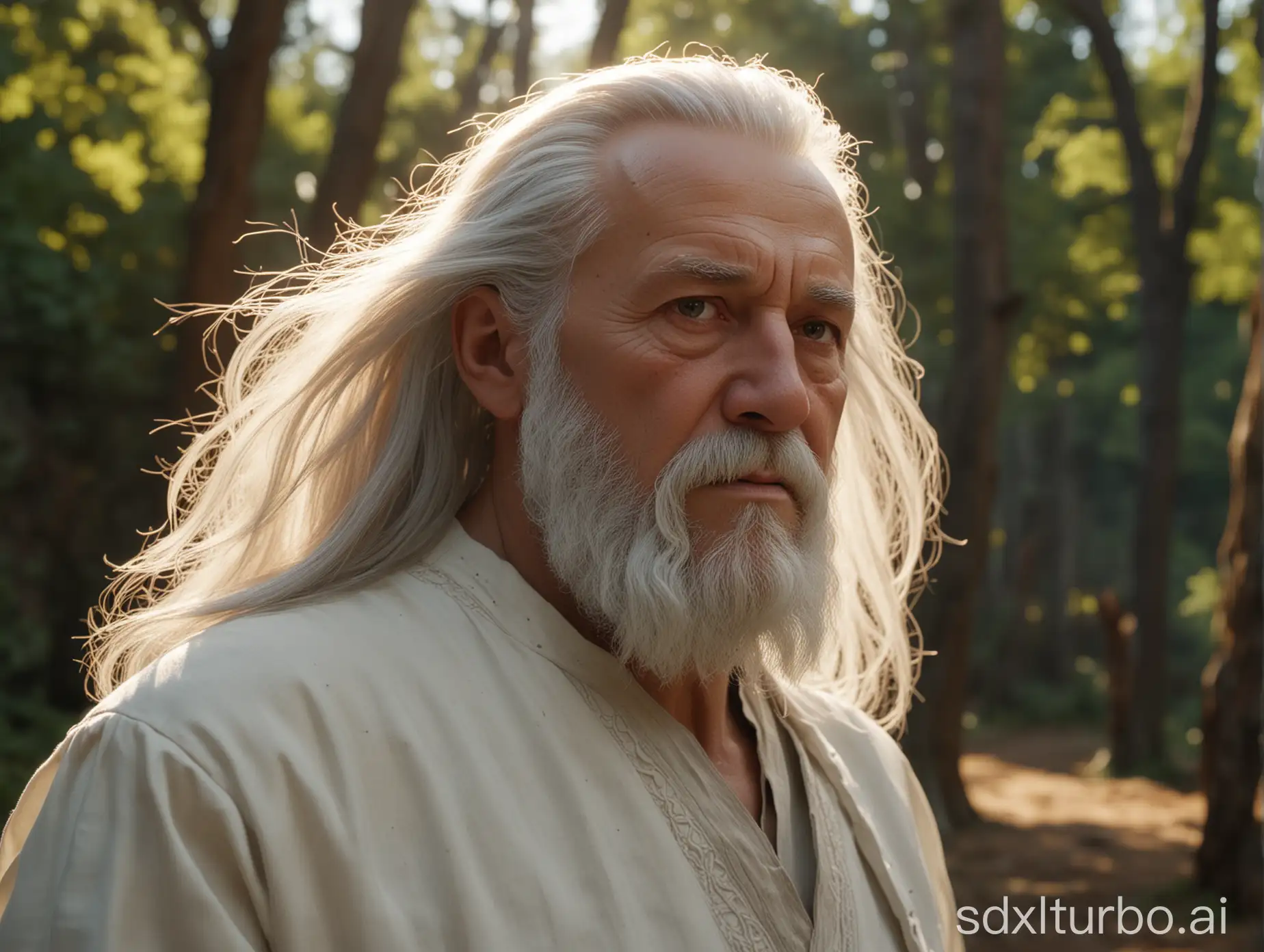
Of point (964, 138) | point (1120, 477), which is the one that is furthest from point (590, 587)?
point (1120, 477)

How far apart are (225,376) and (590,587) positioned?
32.4 inches

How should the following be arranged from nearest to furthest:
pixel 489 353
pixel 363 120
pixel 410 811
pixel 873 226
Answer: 1. pixel 410 811
2. pixel 489 353
3. pixel 363 120
4. pixel 873 226

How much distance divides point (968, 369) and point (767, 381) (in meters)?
7.89

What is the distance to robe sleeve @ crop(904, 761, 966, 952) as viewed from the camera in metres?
2.44

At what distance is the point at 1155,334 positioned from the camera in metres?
14.4

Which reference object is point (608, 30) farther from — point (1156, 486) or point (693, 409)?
point (1156, 486)

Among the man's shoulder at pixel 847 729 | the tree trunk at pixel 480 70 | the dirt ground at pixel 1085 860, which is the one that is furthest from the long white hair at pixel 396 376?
the tree trunk at pixel 480 70

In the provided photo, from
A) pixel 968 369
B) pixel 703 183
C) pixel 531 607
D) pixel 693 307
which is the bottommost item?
pixel 968 369

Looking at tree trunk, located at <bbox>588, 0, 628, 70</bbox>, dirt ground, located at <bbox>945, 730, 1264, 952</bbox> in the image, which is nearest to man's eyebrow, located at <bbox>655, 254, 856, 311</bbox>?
dirt ground, located at <bbox>945, 730, 1264, 952</bbox>

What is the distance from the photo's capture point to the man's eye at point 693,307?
2057 mm

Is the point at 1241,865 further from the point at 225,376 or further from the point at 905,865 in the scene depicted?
the point at 225,376

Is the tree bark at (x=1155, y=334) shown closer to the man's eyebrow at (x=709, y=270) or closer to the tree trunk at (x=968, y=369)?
the tree trunk at (x=968, y=369)

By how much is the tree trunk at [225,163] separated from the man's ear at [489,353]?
3.75 metres

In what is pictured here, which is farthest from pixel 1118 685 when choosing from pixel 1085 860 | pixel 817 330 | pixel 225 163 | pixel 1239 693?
pixel 817 330
